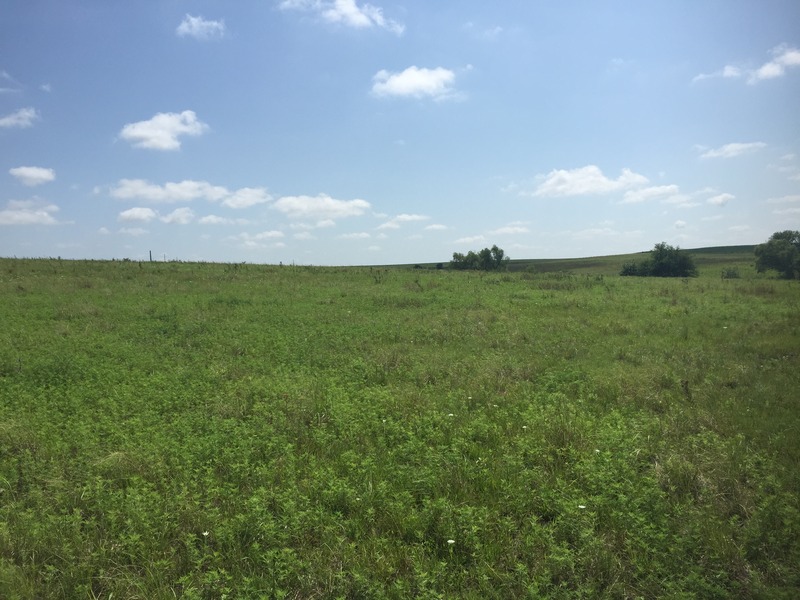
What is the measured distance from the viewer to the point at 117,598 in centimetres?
394

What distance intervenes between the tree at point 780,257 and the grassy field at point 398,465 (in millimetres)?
45789

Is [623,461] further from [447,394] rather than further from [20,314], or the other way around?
[20,314]

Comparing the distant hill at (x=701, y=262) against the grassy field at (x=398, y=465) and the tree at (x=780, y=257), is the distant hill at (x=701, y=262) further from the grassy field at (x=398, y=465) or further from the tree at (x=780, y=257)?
the grassy field at (x=398, y=465)

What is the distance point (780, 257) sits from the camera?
49281 mm

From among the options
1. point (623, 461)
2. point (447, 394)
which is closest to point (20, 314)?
point (447, 394)

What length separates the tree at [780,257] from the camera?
48750 millimetres

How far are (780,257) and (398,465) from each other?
58.8 meters

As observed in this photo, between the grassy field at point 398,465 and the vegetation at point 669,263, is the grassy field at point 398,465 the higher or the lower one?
the lower one

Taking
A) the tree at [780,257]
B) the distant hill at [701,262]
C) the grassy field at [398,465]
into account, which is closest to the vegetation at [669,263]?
the tree at [780,257]

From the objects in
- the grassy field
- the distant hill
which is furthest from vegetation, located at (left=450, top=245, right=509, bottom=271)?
the grassy field

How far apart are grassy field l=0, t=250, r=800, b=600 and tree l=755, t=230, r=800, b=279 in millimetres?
45789

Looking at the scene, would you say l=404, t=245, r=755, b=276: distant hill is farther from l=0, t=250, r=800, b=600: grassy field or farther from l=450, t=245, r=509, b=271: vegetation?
l=0, t=250, r=800, b=600: grassy field

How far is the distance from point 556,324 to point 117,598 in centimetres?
1365

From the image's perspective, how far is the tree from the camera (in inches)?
1919
